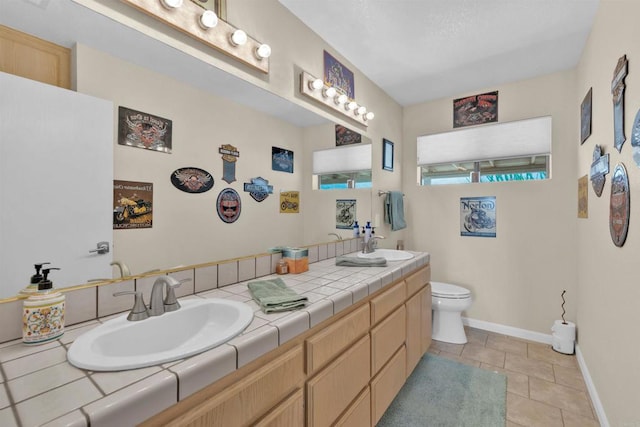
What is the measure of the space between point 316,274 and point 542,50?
253 cm

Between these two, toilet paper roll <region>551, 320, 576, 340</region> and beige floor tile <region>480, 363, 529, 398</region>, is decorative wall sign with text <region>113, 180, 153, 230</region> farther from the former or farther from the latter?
toilet paper roll <region>551, 320, 576, 340</region>

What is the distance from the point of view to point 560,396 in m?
1.90

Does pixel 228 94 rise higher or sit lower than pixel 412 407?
higher

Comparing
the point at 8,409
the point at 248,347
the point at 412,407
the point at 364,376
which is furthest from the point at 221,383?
the point at 412,407

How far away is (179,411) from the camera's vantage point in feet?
2.16

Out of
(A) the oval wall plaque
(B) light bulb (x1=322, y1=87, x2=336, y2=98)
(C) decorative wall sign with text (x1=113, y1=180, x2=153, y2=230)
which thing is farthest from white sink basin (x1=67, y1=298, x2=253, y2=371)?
(B) light bulb (x1=322, y1=87, x2=336, y2=98)

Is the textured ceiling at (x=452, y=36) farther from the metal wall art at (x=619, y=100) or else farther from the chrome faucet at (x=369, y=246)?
the chrome faucet at (x=369, y=246)

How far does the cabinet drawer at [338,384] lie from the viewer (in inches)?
41.3

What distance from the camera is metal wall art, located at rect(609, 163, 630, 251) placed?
51.3 inches

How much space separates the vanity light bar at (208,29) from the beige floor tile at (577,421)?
9.06 feet

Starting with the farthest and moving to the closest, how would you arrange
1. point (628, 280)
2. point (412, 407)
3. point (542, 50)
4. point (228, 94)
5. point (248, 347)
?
point (542, 50), point (412, 407), point (228, 94), point (628, 280), point (248, 347)

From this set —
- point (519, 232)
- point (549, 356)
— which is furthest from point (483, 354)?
point (519, 232)

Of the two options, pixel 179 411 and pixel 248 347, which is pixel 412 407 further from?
pixel 179 411

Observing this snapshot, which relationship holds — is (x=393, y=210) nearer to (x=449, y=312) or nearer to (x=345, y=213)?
(x=345, y=213)
